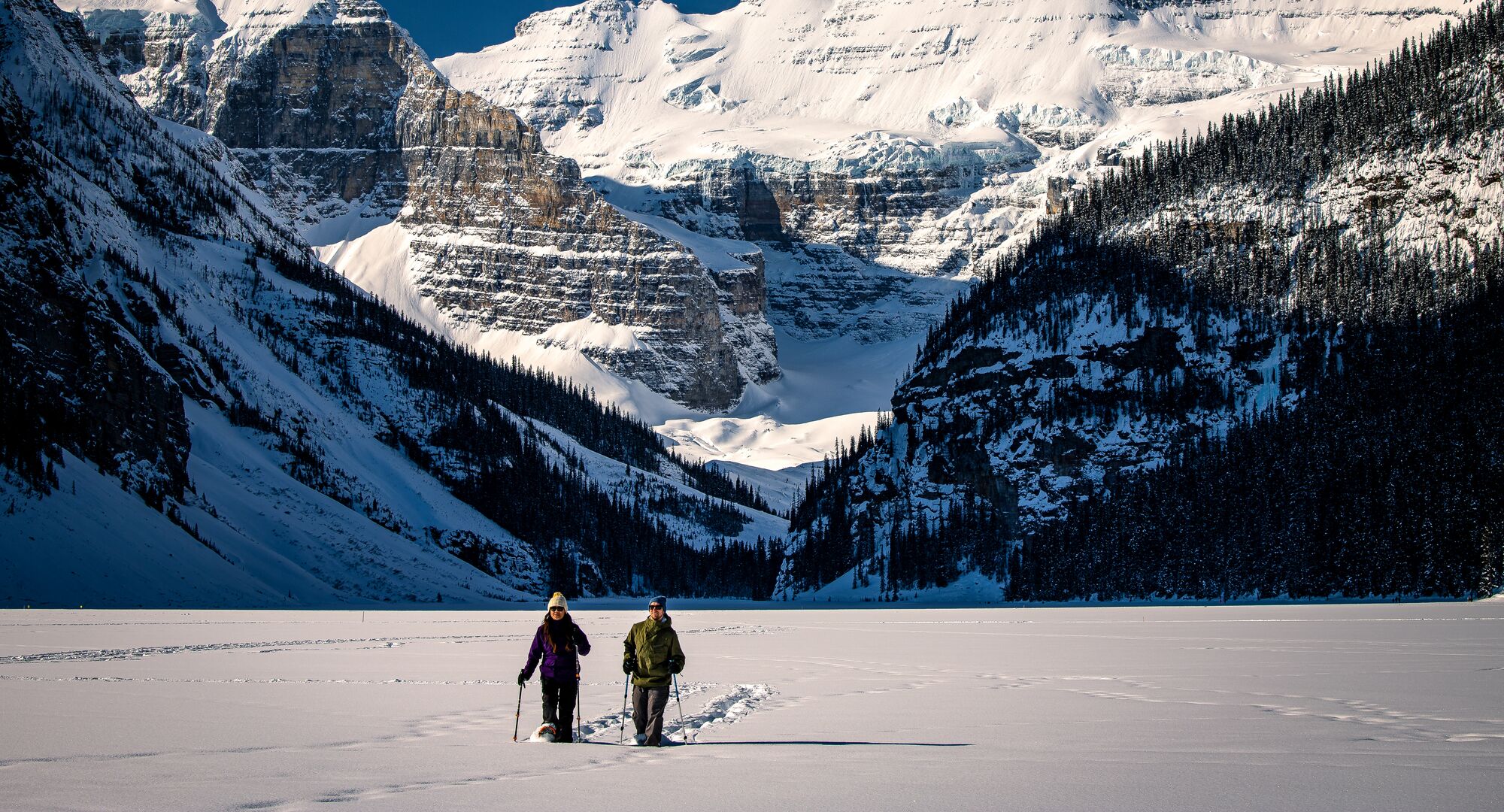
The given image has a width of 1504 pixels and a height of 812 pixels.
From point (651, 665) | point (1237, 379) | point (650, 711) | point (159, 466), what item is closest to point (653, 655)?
point (651, 665)

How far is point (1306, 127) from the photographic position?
191250mm

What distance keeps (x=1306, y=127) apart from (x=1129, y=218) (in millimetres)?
25381

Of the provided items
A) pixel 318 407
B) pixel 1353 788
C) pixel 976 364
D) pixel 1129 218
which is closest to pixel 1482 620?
pixel 1353 788

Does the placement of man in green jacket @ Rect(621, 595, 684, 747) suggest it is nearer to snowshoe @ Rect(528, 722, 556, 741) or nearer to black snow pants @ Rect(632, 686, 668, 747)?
black snow pants @ Rect(632, 686, 668, 747)

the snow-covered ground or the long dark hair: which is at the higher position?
the long dark hair

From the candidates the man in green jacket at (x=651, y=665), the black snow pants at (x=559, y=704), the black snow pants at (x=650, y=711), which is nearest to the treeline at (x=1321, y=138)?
the man in green jacket at (x=651, y=665)

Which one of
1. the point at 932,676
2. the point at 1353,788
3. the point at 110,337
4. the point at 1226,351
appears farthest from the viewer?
the point at 1226,351

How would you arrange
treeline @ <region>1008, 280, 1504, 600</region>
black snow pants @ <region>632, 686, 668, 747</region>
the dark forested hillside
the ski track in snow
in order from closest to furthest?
black snow pants @ <region>632, 686, 668, 747</region>
the ski track in snow
treeline @ <region>1008, 280, 1504, 600</region>
the dark forested hillside

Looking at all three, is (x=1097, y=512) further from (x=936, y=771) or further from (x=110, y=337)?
(x=936, y=771)

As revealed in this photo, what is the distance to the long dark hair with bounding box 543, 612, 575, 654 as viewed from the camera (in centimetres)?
2503

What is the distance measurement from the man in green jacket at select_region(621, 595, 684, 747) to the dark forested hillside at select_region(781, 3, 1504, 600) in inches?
4367

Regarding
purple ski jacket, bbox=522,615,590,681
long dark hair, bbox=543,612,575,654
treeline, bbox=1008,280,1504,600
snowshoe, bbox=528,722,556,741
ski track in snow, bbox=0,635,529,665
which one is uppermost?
treeline, bbox=1008,280,1504,600

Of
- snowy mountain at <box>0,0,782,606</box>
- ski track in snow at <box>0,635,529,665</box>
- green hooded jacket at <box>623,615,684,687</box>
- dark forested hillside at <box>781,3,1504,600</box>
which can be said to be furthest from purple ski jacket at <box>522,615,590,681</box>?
dark forested hillside at <box>781,3,1504,600</box>

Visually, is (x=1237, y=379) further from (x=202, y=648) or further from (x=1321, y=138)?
(x=202, y=648)
